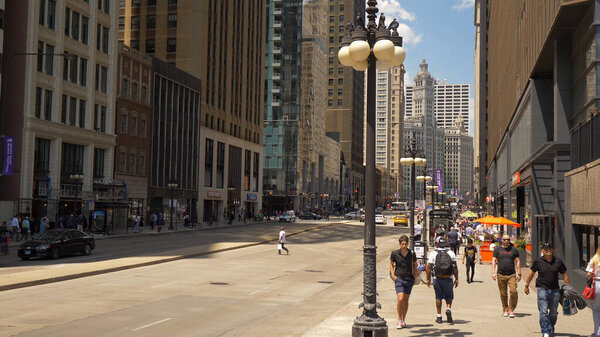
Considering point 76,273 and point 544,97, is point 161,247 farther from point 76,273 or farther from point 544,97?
point 544,97

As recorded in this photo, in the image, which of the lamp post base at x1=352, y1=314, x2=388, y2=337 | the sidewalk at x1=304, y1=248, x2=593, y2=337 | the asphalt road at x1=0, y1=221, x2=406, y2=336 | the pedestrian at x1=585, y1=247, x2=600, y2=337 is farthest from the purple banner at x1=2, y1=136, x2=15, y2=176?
the pedestrian at x1=585, y1=247, x2=600, y2=337

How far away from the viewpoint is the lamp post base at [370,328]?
10594 millimetres

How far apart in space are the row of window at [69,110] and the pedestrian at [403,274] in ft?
144

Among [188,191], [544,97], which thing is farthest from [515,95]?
[188,191]

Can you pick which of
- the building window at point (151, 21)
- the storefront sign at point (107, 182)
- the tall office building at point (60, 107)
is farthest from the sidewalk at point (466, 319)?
the building window at point (151, 21)

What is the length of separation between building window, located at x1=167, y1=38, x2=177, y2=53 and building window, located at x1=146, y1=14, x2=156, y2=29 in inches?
122

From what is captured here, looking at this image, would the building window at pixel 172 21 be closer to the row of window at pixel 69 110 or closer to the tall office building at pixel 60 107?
the tall office building at pixel 60 107

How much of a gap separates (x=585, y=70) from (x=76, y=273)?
749 inches

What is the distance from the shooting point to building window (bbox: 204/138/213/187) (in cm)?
8419

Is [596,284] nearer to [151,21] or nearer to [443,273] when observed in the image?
[443,273]

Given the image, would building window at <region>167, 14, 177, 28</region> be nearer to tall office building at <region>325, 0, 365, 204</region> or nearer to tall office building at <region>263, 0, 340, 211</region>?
tall office building at <region>263, 0, 340, 211</region>

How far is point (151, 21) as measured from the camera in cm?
8444

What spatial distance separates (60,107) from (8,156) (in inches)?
364

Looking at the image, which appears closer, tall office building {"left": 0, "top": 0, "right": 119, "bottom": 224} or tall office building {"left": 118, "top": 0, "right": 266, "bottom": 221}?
tall office building {"left": 0, "top": 0, "right": 119, "bottom": 224}
